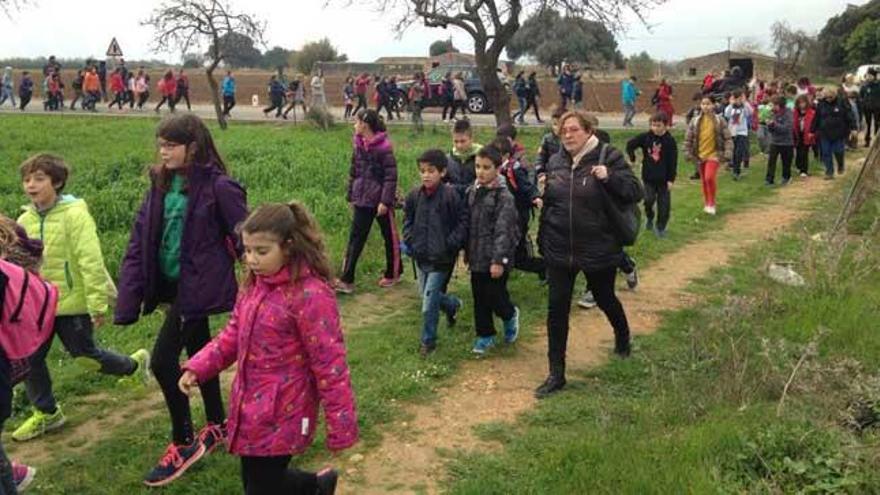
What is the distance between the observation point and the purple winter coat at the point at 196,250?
4.47m

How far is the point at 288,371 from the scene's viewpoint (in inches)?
141

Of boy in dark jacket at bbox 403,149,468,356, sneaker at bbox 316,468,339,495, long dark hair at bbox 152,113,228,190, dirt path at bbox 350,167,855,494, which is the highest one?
long dark hair at bbox 152,113,228,190

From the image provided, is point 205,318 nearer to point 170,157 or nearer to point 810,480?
point 170,157

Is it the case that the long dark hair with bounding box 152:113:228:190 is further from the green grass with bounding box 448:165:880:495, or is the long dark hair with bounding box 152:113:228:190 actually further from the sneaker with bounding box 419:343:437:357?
the sneaker with bounding box 419:343:437:357

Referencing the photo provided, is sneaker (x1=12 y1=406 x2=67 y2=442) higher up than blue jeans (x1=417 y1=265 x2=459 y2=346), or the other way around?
blue jeans (x1=417 y1=265 x2=459 y2=346)

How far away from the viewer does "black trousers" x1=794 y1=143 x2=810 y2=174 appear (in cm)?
1680

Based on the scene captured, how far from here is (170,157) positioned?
175 inches

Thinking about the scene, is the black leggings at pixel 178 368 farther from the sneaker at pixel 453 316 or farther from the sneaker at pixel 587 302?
the sneaker at pixel 587 302

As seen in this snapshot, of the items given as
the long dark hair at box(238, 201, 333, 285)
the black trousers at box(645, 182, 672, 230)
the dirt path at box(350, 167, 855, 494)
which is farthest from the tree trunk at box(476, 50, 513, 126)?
the long dark hair at box(238, 201, 333, 285)

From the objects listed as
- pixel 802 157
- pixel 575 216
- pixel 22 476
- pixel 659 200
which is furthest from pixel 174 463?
pixel 802 157

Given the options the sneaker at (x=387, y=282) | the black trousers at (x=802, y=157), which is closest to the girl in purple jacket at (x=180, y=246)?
the sneaker at (x=387, y=282)

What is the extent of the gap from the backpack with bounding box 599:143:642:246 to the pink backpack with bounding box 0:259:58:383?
3387 millimetres

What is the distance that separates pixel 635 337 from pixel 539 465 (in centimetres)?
272

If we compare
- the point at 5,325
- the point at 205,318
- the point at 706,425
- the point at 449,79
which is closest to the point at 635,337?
the point at 706,425
